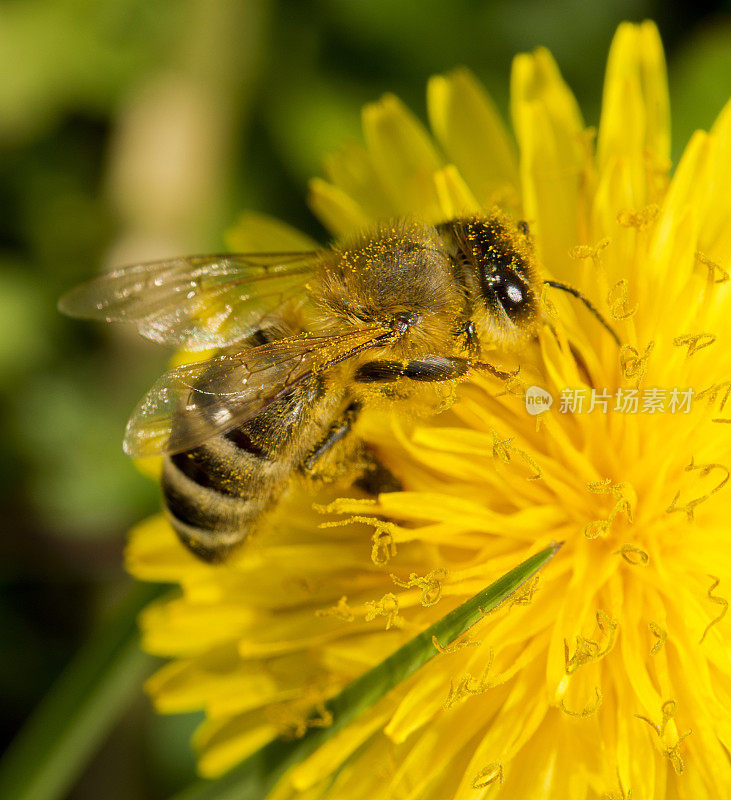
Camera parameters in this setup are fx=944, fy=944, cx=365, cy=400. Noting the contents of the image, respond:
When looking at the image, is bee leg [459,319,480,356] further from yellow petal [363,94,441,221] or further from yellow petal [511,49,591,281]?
yellow petal [363,94,441,221]


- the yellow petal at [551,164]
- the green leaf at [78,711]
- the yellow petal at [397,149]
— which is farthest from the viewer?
the yellow petal at [397,149]

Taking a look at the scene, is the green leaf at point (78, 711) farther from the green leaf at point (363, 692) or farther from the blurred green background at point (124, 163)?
the blurred green background at point (124, 163)

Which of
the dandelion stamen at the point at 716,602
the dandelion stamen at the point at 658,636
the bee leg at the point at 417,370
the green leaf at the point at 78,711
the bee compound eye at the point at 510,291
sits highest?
the bee compound eye at the point at 510,291

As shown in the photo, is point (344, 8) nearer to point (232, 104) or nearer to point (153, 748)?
point (232, 104)

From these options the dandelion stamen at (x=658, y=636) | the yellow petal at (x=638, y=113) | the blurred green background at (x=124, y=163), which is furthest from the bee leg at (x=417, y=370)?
the blurred green background at (x=124, y=163)

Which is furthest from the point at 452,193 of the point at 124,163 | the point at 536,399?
the point at 124,163

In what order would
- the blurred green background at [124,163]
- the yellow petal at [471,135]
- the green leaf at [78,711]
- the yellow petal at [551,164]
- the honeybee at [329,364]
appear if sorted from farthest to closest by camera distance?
the blurred green background at [124,163] → the yellow petal at [471,135] → the green leaf at [78,711] → the yellow petal at [551,164] → the honeybee at [329,364]
